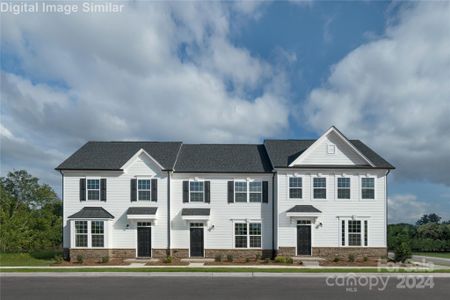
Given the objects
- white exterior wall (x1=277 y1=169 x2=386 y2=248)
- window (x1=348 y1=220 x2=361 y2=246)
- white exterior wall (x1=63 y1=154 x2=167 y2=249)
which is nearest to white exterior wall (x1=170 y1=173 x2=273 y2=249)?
white exterior wall (x1=63 y1=154 x2=167 y2=249)

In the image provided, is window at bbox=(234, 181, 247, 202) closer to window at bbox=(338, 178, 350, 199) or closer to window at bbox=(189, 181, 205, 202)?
window at bbox=(189, 181, 205, 202)

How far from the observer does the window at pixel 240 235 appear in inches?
1097

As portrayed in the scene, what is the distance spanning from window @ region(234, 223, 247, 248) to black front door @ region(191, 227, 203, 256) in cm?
239

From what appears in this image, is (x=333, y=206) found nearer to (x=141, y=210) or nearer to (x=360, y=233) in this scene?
(x=360, y=233)

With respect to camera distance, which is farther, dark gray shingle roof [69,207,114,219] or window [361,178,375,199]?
window [361,178,375,199]

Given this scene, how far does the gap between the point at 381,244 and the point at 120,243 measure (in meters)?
17.4

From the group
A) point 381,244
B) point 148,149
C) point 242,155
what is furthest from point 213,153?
point 381,244

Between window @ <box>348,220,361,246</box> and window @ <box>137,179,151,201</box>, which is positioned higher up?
window @ <box>137,179,151,201</box>

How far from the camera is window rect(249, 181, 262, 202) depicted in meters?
28.1

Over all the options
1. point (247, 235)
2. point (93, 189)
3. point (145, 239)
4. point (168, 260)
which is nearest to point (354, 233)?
point (247, 235)

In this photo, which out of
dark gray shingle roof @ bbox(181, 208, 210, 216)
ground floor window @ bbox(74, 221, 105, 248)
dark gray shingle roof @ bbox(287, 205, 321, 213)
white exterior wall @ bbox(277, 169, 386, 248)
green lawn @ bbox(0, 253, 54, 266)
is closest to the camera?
green lawn @ bbox(0, 253, 54, 266)

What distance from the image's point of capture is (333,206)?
27547mm

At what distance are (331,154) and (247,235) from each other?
792cm

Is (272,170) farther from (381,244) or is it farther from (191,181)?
(381,244)
